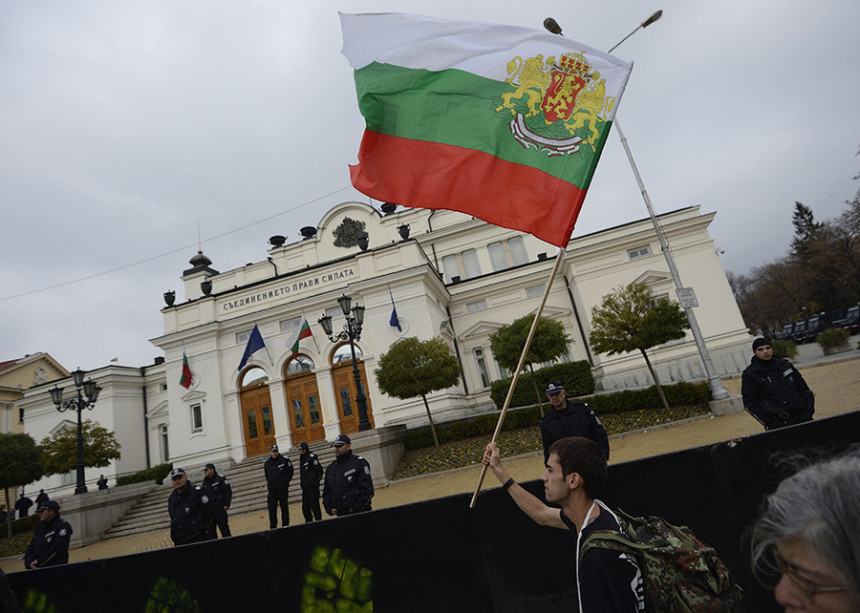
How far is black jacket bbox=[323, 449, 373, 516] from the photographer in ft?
22.8

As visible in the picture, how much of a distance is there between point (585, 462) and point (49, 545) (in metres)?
8.25

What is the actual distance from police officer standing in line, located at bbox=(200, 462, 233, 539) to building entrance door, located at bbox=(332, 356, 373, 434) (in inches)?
517

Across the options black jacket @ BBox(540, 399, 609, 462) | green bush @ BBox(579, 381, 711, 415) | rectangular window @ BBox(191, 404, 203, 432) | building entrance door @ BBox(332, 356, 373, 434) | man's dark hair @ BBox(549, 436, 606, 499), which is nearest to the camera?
man's dark hair @ BBox(549, 436, 606, 499)

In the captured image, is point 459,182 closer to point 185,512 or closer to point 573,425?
point 573,425

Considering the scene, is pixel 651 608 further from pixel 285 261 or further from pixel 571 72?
pixel 285 261

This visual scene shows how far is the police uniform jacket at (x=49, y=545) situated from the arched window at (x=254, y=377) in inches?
668

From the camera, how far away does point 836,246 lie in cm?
3697

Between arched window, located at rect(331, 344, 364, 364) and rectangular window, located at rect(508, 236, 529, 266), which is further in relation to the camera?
rectangular window, located at rect(508, 236, 529, 266)

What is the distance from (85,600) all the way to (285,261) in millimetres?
30217

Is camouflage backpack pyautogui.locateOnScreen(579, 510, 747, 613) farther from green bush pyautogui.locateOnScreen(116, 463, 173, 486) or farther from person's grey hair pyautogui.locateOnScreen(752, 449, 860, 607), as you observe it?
green bush pyautogui.locateOnScreen(116, 463, 173, 486)

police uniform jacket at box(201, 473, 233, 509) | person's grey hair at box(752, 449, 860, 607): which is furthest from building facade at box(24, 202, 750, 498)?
person's grey hair at box(752, 449, 860, 607)

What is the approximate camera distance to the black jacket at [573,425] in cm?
514

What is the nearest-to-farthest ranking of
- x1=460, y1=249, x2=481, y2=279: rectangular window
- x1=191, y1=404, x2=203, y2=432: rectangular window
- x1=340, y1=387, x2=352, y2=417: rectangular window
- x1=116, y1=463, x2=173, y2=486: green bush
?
x1=340, y1=387, x2=352, y2=417: rectangular window → x1=191, y1=404, x2=203, y2=432: rectangular window → x1=116, y1=463, x2=173, y2=486: green bush → x1=460, y1=249, x2=481, y2=279: rectangular window

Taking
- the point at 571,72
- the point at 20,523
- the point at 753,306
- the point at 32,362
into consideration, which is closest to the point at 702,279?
the point at 571,72
